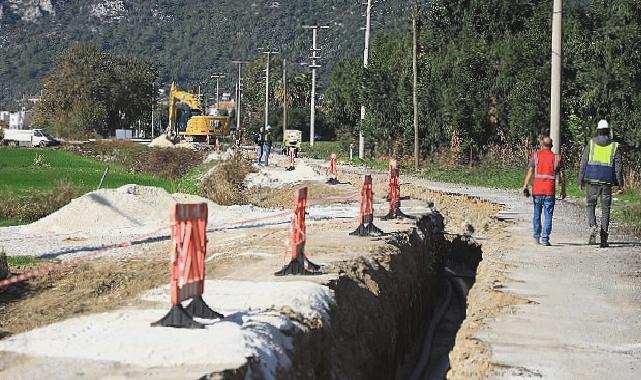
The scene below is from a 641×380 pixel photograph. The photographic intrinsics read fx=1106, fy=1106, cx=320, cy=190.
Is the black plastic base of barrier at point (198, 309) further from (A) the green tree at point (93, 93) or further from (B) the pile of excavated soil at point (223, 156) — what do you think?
(A) the green tree at point (93, 93)

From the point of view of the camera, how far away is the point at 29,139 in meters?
94.8

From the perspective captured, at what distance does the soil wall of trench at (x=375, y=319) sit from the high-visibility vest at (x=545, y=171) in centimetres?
214

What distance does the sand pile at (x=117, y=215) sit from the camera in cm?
2120

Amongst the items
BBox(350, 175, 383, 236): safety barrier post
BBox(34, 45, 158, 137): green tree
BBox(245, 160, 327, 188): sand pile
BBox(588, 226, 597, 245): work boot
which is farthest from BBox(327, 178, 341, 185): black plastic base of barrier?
BBox(34, 45, 158, 137): green tree

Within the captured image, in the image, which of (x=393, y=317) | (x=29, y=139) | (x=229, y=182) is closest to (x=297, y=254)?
(x=393, y=317)

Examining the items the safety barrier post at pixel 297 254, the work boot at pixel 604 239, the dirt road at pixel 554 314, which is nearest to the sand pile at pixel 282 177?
the dirt road at pixel 554 314

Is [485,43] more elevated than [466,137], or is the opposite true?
[485,43]

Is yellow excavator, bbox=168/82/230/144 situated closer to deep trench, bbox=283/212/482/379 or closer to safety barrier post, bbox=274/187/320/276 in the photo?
deep trench, bbox=283/212/482/379

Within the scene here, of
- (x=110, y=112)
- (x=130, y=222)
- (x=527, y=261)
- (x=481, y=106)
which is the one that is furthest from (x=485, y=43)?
(x=110, y=112)

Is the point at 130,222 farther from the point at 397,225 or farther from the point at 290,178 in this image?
the point at 290,178

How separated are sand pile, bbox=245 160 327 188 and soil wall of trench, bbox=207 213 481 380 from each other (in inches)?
710

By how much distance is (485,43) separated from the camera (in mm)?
49812

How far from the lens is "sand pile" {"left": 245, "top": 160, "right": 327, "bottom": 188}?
123ft

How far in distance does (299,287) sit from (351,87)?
6172 cm
